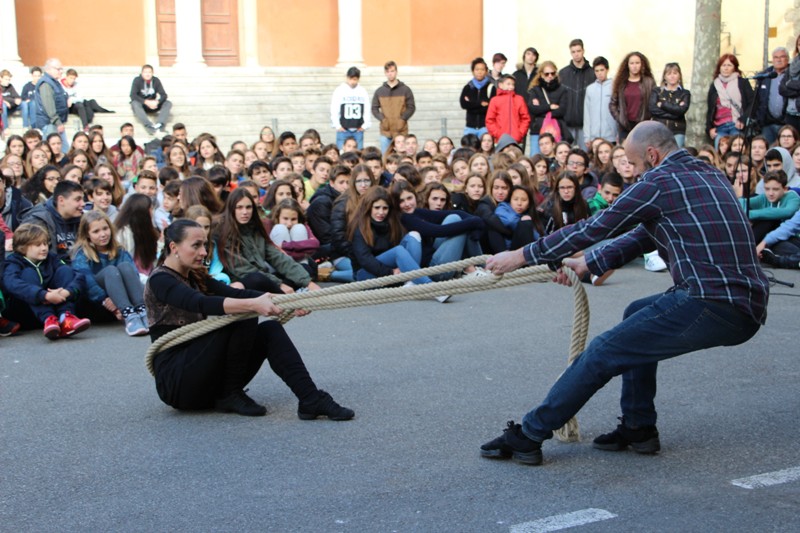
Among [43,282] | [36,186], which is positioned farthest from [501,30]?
[43,282]

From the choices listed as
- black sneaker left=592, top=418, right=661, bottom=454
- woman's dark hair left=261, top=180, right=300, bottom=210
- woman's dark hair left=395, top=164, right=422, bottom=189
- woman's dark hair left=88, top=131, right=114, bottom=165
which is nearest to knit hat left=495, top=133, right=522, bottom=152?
woman's dark hair left=395, top=164, right=422, bottom=189

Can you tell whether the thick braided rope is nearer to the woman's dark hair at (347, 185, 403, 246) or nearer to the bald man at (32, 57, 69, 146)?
the woman's dark hair at (347, 185, 403, 246)

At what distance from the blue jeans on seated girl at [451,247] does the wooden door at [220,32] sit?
583 inches

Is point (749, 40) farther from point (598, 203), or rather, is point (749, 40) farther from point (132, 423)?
point (132, 423)

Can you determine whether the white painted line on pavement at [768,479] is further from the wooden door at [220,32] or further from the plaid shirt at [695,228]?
the wooden door at [220,32]

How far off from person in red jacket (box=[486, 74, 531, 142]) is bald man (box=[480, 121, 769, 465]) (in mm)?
11394

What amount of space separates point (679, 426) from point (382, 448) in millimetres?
1615

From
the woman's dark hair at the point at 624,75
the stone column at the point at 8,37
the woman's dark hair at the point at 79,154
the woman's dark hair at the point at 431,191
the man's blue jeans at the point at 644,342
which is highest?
the stone column at the point at 8,37

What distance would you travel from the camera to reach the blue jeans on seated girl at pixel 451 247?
10922 millimetres

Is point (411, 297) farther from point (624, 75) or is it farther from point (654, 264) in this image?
point (624, 75)

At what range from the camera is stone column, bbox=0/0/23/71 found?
21.4 metres

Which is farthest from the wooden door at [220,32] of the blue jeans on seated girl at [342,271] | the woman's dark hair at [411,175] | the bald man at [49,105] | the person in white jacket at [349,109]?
the blue jeans on seated girl at [342,271]

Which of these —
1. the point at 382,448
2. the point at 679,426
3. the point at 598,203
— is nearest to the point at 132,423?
the point at 382,448

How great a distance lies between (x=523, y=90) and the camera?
1742cm
